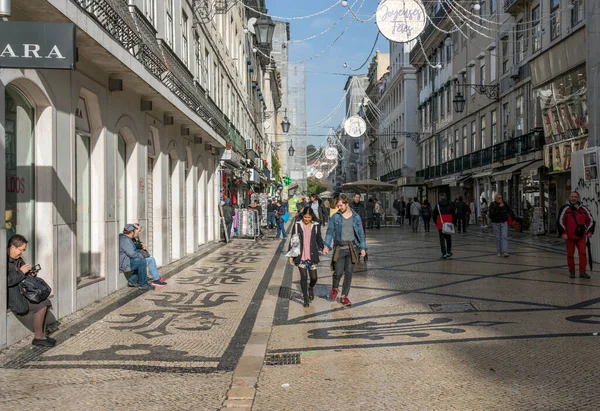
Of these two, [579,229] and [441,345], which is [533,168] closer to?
[579,229]

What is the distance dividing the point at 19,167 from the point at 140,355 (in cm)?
275

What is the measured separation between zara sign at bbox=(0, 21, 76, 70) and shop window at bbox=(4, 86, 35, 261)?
76.1 inches

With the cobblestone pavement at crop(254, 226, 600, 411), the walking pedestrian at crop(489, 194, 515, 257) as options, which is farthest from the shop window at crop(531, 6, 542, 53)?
the cobblestone pavement at crop(254, 226, 600, 411)

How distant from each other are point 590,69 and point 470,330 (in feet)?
50.9

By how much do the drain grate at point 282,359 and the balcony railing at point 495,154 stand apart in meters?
22.6

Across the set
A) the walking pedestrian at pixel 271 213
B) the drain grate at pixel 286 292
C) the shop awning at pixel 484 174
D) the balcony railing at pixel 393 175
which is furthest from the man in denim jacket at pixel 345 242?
the balcony railing at pixel 393 175

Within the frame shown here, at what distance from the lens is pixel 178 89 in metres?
14.5

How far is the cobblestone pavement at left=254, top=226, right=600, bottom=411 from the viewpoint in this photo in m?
4.93

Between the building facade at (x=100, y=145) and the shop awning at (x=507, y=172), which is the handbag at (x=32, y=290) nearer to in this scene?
the building facade at (x=100, y=145)

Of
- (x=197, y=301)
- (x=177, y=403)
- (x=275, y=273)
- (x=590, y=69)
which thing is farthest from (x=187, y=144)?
(x=177, y=403)

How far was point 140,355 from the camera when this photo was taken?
21.0 ft

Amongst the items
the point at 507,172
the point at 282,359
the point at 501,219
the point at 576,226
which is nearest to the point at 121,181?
the point at 282,359

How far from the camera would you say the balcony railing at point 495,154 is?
27.3 m

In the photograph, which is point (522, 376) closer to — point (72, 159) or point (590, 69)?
point (72, 159)
